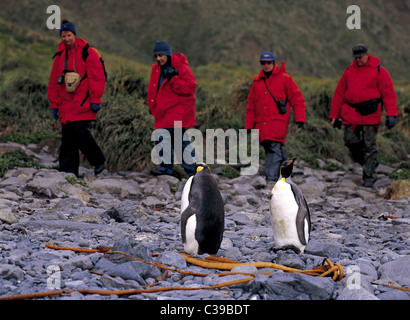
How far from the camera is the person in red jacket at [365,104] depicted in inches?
293

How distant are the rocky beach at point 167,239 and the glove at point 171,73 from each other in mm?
1332

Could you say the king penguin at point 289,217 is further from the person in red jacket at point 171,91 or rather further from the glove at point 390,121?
the glove at point 390,121

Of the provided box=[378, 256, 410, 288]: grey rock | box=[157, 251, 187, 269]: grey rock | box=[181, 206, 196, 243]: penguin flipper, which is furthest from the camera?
box=[157, 251, 187, 269]: grey rock

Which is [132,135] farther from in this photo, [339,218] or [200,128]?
[339,218]

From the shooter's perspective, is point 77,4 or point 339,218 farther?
point 77,4

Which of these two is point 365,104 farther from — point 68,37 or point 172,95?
point 68,37

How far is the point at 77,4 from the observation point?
5888 cm

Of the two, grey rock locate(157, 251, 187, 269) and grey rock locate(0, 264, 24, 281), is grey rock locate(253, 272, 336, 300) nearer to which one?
grey rock locate(157, 251, 187, 269)

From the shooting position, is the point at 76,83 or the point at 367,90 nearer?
the point at 76,83

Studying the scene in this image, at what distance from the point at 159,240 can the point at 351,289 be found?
178cm

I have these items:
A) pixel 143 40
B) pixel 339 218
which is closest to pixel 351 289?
pixel 339 218

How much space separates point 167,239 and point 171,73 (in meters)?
2.91

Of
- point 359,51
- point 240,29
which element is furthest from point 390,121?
point 240,29

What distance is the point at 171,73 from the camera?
22.7 ft
